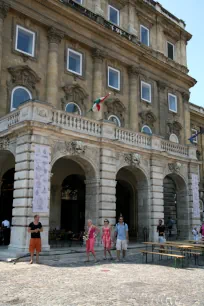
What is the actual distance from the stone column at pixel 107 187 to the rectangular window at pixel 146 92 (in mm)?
13511

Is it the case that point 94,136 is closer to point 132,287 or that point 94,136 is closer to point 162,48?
point 132,287

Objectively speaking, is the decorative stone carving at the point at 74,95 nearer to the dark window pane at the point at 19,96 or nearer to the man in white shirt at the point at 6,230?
the dark window pane at the point at 19,96

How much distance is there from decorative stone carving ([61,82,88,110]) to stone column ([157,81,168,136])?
954cm

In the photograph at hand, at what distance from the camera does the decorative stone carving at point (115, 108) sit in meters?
29.1

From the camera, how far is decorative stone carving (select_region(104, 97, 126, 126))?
29.1m

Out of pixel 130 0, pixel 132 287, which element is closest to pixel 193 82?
pixel 130 0

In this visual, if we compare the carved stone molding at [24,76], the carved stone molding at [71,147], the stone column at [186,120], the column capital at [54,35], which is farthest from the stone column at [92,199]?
the stone column at [186,120]

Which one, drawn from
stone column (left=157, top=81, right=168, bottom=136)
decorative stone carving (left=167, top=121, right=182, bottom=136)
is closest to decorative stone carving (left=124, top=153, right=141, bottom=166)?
stone column (left=157, top=81, right=168, bottom=136)

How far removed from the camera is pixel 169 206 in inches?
1312

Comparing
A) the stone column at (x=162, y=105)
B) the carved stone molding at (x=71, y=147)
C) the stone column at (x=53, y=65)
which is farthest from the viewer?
the stone column at (x=162, y=105)

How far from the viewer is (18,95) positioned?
23922 mm

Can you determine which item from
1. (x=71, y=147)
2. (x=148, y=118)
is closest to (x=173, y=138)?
(x=148, y=118)

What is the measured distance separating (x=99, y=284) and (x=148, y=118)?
2405 cm

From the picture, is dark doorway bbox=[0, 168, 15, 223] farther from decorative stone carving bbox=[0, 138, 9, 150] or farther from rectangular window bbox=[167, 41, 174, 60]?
rectangular window bbox=[167, 41, 174, 60]
